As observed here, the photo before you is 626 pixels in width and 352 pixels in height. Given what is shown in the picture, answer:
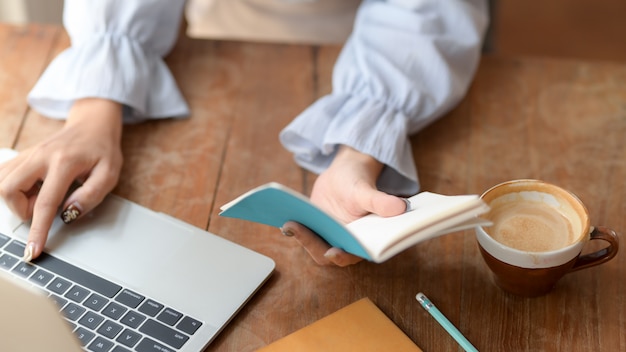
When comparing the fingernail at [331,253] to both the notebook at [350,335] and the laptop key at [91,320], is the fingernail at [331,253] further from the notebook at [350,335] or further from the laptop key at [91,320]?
the laptop key at [91,320]

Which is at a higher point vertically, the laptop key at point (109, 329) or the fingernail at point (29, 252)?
the fingernail at point (29, 252)

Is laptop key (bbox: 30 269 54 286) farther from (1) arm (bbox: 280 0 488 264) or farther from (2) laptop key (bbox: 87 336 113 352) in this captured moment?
(1) arm (bbox: 280 0 488 264)

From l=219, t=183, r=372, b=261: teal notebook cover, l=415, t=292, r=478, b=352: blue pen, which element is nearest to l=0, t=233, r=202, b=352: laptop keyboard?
l=219, t=183, r=372, b=261: teal notebook cover

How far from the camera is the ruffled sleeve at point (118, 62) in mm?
940

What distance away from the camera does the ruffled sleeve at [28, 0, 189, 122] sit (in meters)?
0.94

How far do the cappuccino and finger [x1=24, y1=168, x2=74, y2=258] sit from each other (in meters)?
0.46

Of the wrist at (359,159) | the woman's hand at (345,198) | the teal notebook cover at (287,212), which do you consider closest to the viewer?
the teal notebook cover at (287,212)

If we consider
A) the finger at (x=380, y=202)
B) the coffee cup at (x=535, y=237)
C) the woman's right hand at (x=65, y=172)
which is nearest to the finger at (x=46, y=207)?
the woman's right hand at (x=65, y=172)

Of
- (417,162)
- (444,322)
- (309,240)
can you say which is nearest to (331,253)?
(309,240)

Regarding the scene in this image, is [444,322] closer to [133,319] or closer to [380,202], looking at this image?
[380,202]

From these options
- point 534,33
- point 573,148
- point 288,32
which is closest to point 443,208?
point 573,148

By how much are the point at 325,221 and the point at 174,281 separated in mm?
189

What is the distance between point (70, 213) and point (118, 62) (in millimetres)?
260

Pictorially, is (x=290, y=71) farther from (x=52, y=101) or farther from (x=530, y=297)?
(x=530, y=297)
